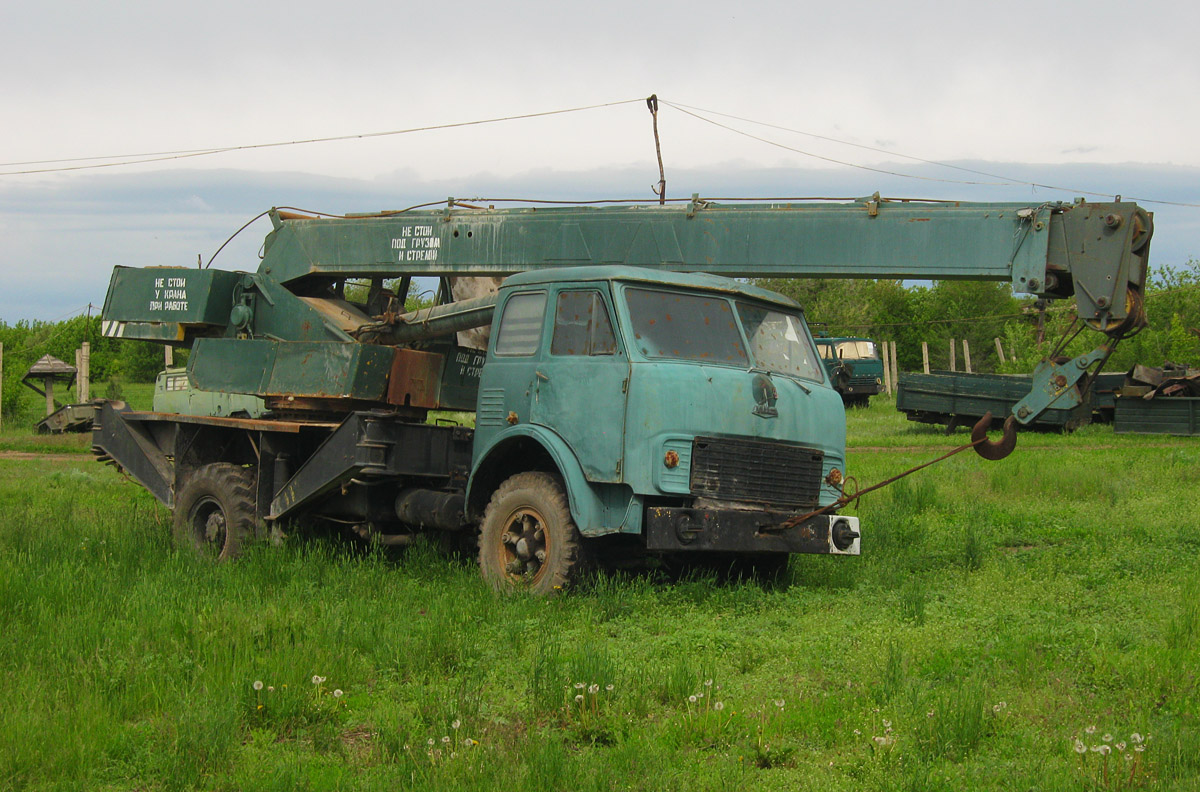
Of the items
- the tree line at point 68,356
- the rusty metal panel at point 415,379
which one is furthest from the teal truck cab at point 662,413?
the tree line at point 68,356

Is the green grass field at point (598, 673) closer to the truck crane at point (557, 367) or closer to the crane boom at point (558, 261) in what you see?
the truck crane at point (557, 367)

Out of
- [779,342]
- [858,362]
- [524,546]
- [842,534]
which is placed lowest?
[524,546]

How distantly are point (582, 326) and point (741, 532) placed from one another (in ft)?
6.06

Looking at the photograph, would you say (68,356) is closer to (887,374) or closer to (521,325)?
(887,374)

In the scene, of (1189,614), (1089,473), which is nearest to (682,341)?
(1189,614)

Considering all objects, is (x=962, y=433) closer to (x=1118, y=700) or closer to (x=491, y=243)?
(x=491, y=243)

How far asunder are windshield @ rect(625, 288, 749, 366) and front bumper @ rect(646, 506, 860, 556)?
114 cm

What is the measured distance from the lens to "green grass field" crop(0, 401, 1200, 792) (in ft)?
15.5

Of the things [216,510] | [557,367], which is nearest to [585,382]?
[557,367]

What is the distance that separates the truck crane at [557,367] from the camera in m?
7.87

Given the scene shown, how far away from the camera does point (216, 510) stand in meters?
10.9

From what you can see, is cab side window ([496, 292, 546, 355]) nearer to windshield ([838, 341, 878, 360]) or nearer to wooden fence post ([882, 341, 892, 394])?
windshield ([838, 341, 878, 360])

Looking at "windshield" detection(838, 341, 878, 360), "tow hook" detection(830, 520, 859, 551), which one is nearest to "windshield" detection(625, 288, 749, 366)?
"tow hook" detection(830, 520, 859, 551)

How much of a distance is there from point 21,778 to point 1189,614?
20.2 ft
